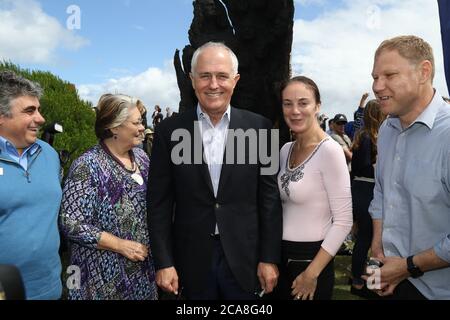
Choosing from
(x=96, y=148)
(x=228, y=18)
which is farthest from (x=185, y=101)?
(x=96, y=148)

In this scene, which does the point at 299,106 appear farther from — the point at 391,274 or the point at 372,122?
the point at 372,122

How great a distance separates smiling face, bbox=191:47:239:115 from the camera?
2.52m

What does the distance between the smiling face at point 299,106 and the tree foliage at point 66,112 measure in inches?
105

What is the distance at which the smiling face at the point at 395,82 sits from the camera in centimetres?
211

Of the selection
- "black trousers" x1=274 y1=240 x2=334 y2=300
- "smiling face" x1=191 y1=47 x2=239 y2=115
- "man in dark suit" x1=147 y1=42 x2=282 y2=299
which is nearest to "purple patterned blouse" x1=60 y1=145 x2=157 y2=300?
"man in dark suit" x1=147 y1=42 x2=282 y2=299

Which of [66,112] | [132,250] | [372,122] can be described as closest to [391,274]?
[132,250]

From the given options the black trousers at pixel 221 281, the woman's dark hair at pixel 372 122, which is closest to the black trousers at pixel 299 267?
the black trousers at pixel 221 281

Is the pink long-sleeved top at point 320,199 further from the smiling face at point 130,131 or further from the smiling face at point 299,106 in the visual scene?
the smiling face at point 130,131

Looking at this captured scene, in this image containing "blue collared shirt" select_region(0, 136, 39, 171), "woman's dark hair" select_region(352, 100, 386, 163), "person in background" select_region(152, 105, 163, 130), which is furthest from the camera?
"person in background" select_region(152, 105, 163, 130)

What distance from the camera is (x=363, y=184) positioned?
16.5 feet

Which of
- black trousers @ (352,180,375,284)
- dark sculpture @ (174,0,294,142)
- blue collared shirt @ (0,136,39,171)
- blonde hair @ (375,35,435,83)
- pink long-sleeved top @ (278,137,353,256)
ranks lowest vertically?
black trousers @ (352,180,375,284)

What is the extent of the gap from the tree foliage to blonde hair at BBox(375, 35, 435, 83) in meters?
3.39

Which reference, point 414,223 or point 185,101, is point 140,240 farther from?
point 185,101

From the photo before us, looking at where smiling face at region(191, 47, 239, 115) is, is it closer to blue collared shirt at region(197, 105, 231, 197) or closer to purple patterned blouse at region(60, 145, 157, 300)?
blue collared shirt at region(197, 105, 231, 197)
